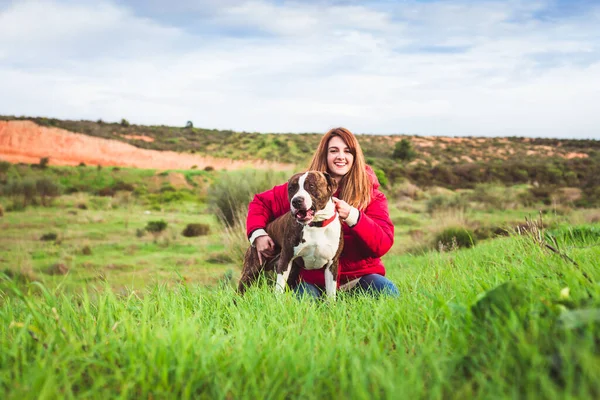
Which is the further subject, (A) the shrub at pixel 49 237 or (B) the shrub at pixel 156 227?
(B) the shrub at pixel 156 227

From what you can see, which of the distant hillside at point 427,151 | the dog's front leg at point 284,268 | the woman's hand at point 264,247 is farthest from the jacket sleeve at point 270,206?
the distant hillside at point 427,151

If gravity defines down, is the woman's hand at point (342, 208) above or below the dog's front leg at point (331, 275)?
above

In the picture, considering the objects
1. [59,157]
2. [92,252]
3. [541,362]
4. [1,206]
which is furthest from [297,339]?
[59,157]

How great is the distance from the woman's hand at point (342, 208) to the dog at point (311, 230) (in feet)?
0.16

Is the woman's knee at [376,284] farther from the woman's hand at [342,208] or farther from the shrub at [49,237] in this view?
the shrub at [49,237]

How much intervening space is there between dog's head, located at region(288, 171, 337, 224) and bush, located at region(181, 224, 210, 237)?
446 inches

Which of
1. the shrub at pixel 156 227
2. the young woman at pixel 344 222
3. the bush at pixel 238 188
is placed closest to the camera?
the young woman at pixel 344 222

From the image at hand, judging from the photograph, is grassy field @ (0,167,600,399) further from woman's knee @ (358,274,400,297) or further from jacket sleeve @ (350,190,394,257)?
jacket sleeve @ (350,190,394,257)

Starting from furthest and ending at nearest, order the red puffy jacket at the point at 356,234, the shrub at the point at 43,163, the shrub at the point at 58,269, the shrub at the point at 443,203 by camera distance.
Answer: the shrub at the point at 43,163, the shrub at the point at 443,203, the shrub at the point at 58,269, the red puffy jacket at the point at 356,234

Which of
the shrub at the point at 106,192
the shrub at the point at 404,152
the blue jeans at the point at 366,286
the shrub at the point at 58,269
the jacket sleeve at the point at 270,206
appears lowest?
the shrub at the point at 58,269

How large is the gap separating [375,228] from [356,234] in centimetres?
19

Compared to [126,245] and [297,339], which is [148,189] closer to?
[126,245]

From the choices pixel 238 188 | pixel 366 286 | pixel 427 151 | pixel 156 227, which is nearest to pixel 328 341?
pixel 366 286

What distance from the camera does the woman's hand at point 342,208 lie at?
439 cm
